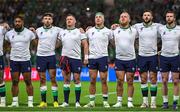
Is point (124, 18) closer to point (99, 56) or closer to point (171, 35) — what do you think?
point (99, 56)

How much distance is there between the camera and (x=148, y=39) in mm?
16234

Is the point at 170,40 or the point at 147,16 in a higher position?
the point at 147,16

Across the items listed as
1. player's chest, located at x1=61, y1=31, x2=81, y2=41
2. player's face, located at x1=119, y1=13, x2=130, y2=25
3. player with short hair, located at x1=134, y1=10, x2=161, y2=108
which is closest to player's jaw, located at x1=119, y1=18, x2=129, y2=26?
player's face, located at x1=119, y1=13, x2=130, y2=25

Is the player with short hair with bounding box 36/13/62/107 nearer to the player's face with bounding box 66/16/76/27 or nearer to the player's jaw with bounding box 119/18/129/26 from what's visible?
the player's face with bounding box 66/16/76/27

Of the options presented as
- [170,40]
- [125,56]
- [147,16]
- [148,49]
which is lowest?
[125,56]

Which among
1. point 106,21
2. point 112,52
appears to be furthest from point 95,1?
point 112,52

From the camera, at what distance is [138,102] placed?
18.3m

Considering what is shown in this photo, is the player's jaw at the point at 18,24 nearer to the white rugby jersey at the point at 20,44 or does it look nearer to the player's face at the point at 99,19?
the white rugby jersey at the point at 20,44

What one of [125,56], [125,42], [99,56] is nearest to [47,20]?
[99,56]

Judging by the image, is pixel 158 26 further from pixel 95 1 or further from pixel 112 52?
pixel 95 1

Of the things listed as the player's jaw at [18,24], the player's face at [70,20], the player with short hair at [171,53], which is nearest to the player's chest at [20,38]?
the player's jaw at [18,24]

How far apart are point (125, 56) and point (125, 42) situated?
1.24 ft

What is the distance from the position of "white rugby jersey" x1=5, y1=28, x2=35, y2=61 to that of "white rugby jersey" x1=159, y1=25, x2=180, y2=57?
357cm

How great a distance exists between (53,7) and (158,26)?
17604mm
